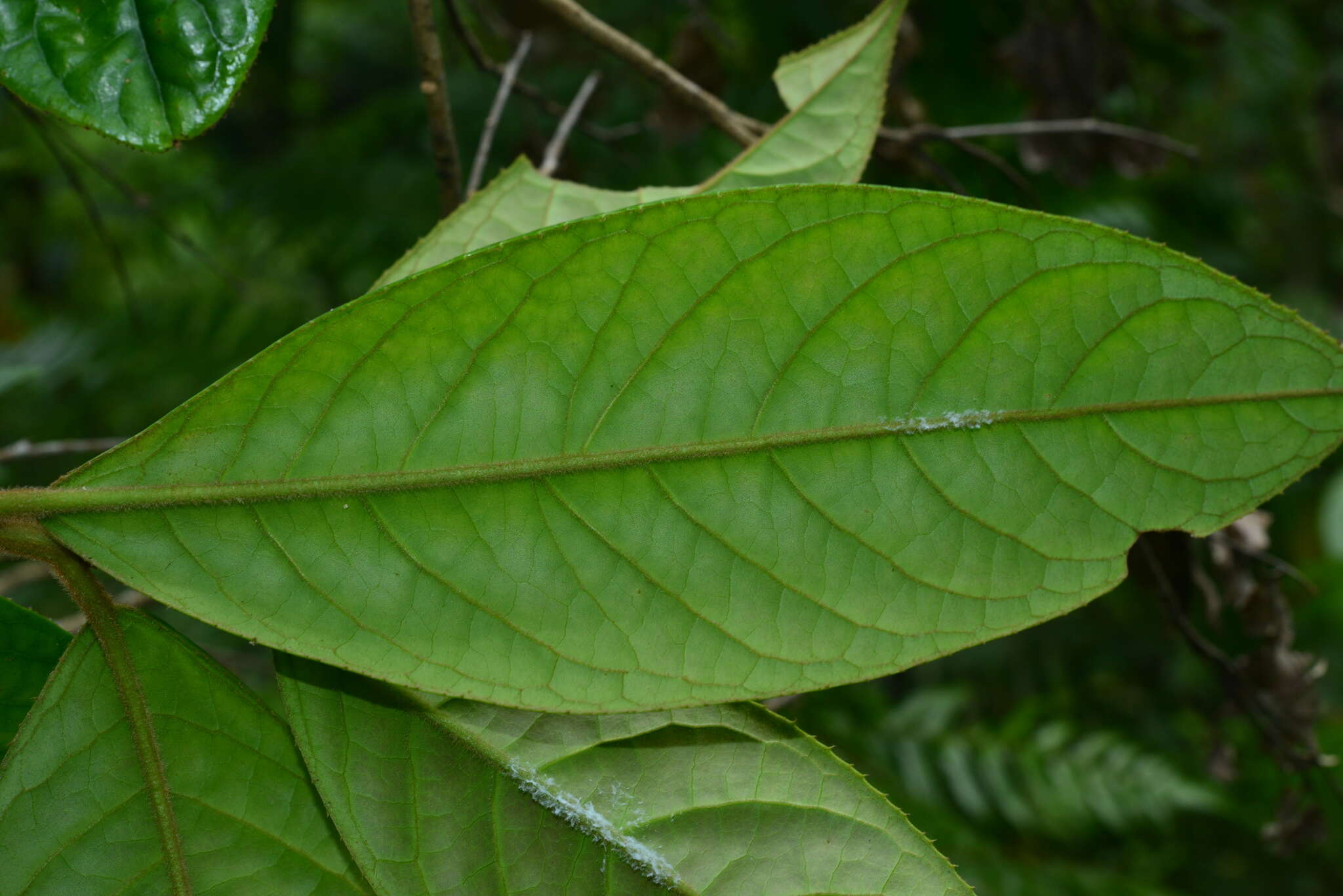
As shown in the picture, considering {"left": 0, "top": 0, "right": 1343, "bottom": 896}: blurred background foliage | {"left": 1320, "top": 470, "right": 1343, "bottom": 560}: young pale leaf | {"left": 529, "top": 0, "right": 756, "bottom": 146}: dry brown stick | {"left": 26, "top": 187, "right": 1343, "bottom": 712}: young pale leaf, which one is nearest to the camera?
{"left": 26, "top": 187, "right": 1343, "bottom": 712}: young pale leaf

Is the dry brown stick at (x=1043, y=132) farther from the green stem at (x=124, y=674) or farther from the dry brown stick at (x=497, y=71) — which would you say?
the green stem at (x=124, y=674)

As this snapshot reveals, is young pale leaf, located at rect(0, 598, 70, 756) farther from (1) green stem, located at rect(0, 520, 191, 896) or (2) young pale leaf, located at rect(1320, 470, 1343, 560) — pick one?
(2) young pale leaf, located at rect(1320, 470, 1343, 560)

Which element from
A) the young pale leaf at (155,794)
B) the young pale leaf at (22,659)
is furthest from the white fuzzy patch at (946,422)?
the young pale leaf at (22,659)

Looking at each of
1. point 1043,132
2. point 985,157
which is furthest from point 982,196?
point 985,157

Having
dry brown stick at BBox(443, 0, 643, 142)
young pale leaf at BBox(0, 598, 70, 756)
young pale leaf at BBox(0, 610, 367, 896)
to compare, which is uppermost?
dry brown stick at BBox(443, 0, 643, 142)

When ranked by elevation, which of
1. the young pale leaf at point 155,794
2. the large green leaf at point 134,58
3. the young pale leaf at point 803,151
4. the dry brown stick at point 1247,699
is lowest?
the young pale leaf at point 155,794

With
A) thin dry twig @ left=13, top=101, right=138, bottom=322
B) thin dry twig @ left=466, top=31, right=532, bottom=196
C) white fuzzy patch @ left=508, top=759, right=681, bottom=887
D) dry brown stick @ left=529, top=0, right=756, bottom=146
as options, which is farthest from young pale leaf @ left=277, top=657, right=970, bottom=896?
thin dry twig @ left=13, top=101, right=138, bottom=322
